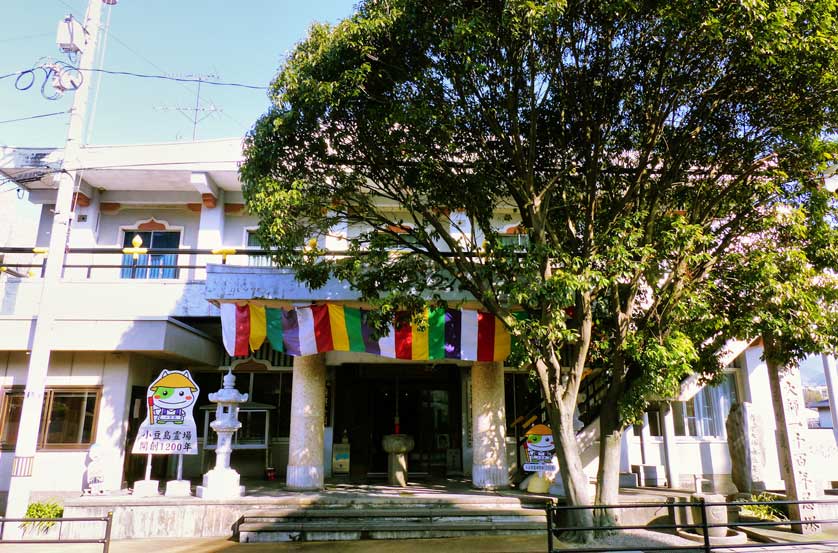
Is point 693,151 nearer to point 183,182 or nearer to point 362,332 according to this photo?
point 362,332

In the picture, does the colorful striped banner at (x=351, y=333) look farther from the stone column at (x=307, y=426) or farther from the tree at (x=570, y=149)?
the tree at (x=570, y=149)

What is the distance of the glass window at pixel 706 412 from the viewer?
1638 cm

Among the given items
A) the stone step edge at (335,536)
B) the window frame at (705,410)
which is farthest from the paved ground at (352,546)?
the window frame at (705,410)

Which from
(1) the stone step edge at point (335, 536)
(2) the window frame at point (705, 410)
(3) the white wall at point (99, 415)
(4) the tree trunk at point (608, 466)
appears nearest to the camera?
(4) the tree trunk at point (608, 466)

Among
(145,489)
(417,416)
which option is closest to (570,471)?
(417,416)

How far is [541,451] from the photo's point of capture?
12.1m

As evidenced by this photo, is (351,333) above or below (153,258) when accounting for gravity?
below

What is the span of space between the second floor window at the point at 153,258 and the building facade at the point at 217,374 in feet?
0.14

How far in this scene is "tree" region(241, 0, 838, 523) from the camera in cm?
875

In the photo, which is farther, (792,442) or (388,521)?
(792,442)

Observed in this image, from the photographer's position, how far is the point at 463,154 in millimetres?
11102

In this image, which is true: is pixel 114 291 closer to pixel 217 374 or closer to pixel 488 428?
pixel 217 374

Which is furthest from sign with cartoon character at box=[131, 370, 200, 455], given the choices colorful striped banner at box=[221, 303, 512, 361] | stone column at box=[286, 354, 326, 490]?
stone column at box=[286, 354, 326, 490]

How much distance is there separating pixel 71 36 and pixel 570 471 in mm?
12783
